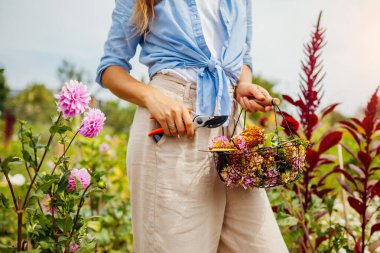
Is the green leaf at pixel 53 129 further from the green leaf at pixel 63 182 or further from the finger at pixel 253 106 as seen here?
the finger at pixel 253 106

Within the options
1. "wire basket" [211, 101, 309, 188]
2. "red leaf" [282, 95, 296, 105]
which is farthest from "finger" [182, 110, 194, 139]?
"red leaf" [282, 95, 296, 105]

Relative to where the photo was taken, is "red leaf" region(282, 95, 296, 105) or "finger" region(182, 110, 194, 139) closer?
"finger" region(182, 110, 194, 139)

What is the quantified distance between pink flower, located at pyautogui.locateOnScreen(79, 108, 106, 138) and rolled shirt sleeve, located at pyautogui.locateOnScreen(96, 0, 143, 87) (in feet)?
0.60

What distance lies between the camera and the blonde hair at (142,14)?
4.76ft

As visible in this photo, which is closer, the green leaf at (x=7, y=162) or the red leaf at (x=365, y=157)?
the green leaf at (x=7, y=162)

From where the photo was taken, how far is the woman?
1352 mm

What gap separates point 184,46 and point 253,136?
0.40 meters

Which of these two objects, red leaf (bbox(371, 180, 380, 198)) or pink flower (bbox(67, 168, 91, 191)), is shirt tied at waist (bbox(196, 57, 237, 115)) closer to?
pink flower (bbox(67, 168, 91, 191))

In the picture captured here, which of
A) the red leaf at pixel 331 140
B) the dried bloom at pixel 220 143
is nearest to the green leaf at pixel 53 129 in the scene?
the dried bloom at pixel 220 143

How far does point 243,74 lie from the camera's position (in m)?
1.64

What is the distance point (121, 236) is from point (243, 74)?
1.83 meters

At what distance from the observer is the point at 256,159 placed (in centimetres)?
122

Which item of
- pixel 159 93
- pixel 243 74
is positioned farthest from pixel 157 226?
pixel 243 74

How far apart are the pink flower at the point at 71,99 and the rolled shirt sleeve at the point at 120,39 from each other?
0.54 feet
